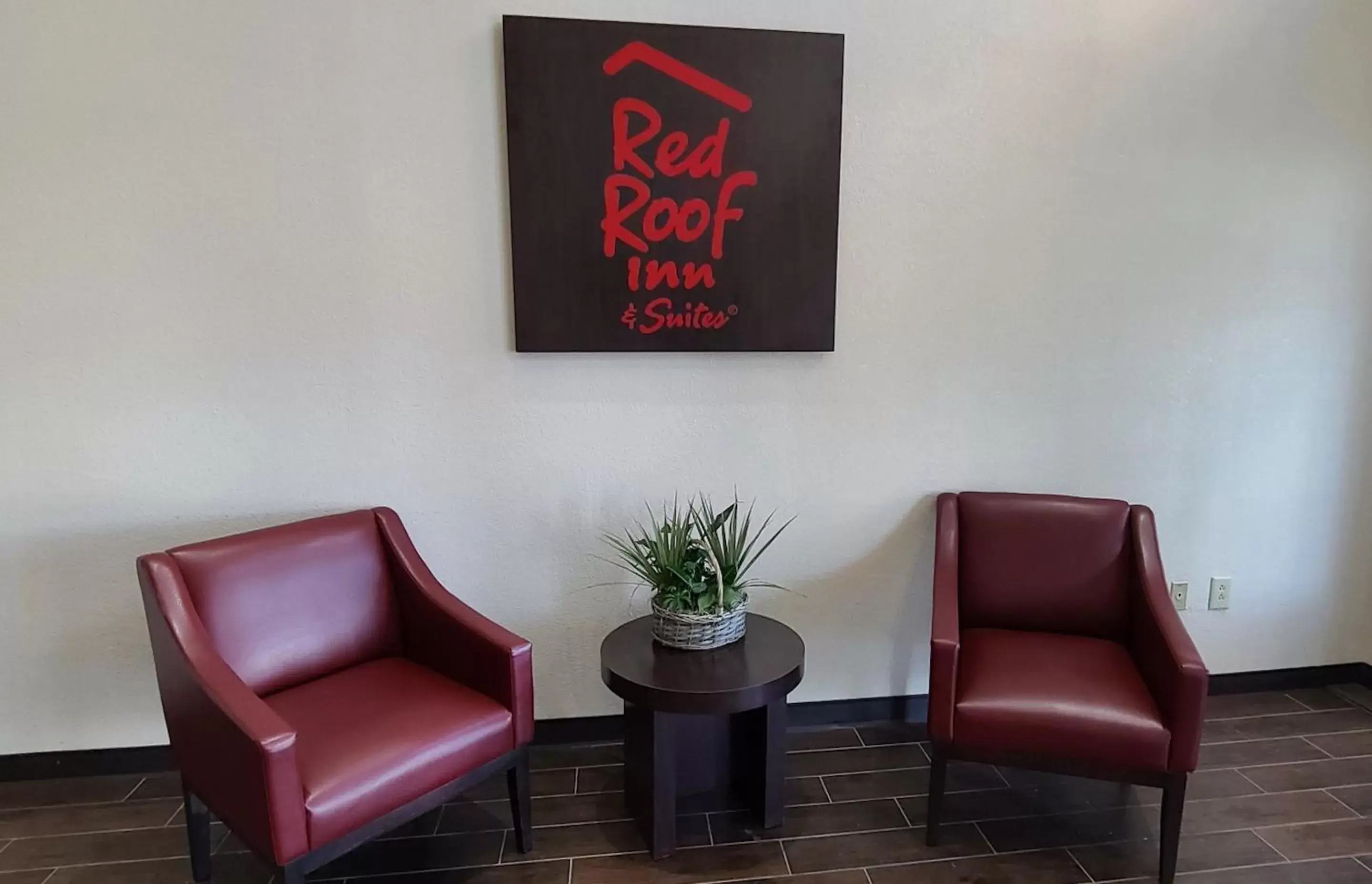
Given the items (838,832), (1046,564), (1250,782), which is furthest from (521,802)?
(1250,782)

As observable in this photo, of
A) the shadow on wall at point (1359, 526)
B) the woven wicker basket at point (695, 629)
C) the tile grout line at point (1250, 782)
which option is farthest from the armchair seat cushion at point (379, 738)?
the shadow on wall at point (1359, 526)

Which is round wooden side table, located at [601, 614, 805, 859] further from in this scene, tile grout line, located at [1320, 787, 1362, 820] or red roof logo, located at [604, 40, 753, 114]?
tile grout line, located at [1320, 787, 1362, 820]

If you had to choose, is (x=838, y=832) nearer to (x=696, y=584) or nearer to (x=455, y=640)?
(x=696, y=584)

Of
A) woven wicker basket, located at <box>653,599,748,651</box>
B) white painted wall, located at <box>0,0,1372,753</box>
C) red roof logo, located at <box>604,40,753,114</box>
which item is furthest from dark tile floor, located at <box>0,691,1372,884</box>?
red roof logo, located at <box>604,40,753,114</box>

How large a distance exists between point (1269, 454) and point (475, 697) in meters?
2.73

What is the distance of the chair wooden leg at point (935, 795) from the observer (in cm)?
215

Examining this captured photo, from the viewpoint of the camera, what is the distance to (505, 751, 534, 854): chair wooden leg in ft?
6.89

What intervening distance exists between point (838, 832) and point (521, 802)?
0.86 meters

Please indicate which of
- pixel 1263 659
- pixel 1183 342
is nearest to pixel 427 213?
pixel 1183 342

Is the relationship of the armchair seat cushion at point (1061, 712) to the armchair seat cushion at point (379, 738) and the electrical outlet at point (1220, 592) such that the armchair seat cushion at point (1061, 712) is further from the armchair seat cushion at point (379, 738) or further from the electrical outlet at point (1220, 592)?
the armchair seat cushion at point (379, 738)

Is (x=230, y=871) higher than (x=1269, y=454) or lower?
lower

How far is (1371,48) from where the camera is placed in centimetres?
264

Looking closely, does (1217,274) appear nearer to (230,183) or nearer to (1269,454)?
(1269,454)

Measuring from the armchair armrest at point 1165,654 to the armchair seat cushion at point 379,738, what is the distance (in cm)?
162
